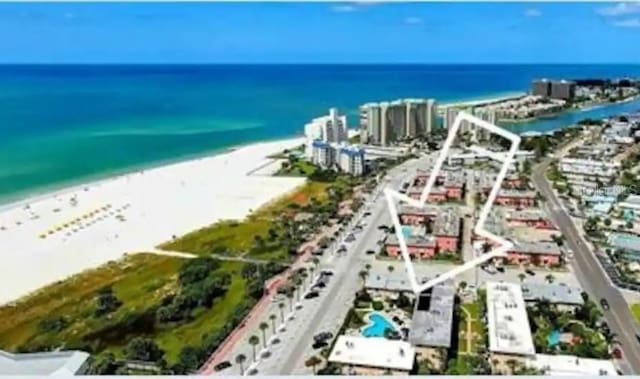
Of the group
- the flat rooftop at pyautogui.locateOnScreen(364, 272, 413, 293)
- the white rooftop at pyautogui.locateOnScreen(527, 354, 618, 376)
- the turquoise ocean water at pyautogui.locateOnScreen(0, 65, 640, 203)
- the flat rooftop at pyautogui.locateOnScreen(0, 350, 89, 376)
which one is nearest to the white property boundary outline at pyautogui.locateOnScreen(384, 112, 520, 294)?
the flat rooftop at pyautogui.locateOnScreen(364, 272, 413, 293)

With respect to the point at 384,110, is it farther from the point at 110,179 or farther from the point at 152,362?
the point at 152,362

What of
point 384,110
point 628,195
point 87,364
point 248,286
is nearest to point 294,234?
point 248,286

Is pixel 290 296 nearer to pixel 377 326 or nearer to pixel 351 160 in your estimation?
pixel 377 326

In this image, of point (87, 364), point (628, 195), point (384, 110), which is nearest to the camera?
point (87, 364)

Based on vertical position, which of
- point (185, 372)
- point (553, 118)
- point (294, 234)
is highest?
point (553, 118)

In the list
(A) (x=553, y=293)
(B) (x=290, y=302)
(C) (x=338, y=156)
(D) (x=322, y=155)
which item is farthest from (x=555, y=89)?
(B) (x=290, y=302)

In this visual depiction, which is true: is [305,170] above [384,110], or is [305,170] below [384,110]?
below

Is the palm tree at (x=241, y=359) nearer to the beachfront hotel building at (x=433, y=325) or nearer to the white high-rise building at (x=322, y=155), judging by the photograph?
the beachfront hotel building at (x=433, y=325)
